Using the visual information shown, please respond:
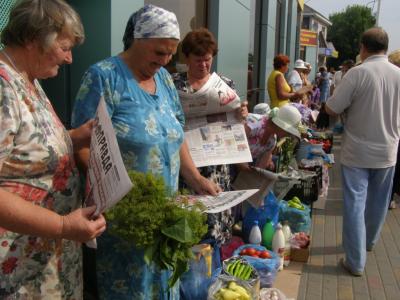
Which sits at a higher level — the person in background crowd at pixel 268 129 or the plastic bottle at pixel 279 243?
the person in background crowd at pixel 268 129

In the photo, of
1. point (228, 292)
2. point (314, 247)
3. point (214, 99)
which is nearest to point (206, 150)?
point (214, 99)

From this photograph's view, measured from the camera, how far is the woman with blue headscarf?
6.76 ft

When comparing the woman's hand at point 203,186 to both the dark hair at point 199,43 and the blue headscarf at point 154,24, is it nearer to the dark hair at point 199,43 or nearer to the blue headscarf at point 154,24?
the blue headscarf at point 154,24

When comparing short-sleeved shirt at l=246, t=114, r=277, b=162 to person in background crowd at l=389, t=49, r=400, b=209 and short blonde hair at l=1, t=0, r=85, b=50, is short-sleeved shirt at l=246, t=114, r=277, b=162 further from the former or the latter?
person in background crowd at l=389, t=49, r=400, b=209

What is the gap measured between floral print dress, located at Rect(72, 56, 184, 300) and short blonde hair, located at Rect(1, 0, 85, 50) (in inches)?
19.1

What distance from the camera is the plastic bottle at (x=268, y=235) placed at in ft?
13.9

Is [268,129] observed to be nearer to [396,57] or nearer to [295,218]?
[295,218]

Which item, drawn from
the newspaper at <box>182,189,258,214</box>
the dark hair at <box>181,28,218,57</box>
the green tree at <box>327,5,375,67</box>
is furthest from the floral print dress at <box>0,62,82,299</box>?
the green tree at <box>327,5,375,67</box>

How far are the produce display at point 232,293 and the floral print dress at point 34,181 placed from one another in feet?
4.50

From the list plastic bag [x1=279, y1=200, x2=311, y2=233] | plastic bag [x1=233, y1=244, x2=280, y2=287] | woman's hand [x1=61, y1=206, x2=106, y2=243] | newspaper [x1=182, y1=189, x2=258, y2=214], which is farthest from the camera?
plastic bag [x1=279, y1=200, x2=311, y2=233]

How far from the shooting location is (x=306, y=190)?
537cm

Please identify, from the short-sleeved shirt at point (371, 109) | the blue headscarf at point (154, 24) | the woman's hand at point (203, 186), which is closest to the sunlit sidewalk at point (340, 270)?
the short-sleeved shirt at point (371, 109)

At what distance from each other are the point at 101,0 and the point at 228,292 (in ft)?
6.83

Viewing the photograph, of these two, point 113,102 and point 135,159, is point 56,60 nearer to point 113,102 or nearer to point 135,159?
point 113,102
